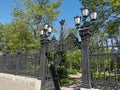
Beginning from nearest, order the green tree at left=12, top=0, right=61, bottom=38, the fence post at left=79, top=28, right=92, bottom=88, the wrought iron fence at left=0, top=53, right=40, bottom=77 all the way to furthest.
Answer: the fence post at left=79, top=28, right=92, bottom=88 < the wrought iron fence at left=0, top=53, right=40, bottom=77 < the green tree at left=12, top=0, right=61, bottom=38

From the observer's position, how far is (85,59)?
9281mm

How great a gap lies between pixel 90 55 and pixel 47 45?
4.12 metres

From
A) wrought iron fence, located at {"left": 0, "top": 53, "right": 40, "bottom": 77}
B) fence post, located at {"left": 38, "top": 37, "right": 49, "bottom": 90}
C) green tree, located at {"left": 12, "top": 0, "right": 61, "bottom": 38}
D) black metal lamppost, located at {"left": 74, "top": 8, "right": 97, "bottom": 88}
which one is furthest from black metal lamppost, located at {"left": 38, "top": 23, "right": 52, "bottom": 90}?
green tree, located at {"left": 12, "top": 0, "right": 61, "bottom": 38}

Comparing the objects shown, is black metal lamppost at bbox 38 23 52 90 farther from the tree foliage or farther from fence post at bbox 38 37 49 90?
the tree foliage

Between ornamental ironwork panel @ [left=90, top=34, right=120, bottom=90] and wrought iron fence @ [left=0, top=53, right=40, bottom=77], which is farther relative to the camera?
wrought iron fence @ [left=0, top=53, right=40, bottom=77]

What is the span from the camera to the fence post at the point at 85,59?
8978mm

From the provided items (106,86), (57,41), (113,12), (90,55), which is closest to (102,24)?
(113,12)

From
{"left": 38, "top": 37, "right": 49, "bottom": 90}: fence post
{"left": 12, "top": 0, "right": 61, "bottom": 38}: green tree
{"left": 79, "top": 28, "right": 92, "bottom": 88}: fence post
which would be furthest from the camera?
{"left": 12, "top": 0, "right": 61, "bottom": 38}: green tree

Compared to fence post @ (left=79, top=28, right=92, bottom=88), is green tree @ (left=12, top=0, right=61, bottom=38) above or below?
above

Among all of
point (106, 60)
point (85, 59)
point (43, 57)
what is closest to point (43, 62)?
point (43, 57)

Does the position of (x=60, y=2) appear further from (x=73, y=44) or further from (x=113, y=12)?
(x=73, y=44)

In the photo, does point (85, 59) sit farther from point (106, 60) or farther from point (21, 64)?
point (21, 64)

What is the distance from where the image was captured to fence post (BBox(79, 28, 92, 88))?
8.98 metres

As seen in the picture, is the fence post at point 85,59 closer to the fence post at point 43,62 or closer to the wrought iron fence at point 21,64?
the fence post at point 43,62
